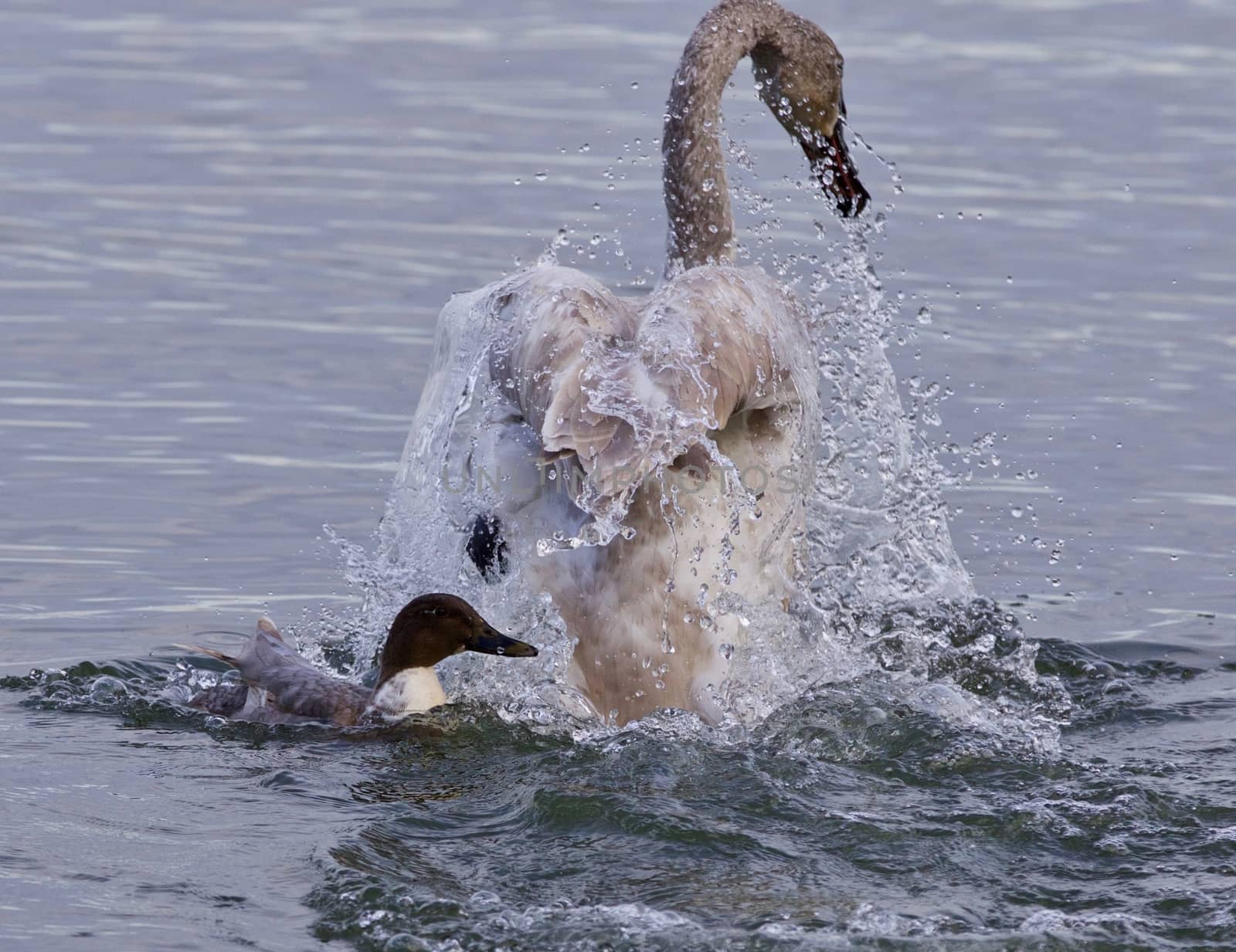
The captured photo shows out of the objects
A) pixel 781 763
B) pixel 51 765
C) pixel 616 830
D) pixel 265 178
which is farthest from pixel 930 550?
pixel 265 178

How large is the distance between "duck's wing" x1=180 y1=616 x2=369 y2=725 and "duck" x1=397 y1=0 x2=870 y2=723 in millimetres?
593

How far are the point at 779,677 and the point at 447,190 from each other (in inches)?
241

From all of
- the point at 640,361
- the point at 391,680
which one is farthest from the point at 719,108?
the point at 391,680

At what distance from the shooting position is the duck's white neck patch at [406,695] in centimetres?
668

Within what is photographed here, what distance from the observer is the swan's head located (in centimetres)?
816

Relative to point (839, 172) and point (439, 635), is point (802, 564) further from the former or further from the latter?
point (839, 172)

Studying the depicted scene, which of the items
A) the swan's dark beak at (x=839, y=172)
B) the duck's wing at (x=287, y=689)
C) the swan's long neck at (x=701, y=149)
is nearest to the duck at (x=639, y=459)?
the duck's wing at (x=287, y=689)

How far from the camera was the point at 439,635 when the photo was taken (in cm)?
675

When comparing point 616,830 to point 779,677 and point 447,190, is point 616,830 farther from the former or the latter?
point 447,190

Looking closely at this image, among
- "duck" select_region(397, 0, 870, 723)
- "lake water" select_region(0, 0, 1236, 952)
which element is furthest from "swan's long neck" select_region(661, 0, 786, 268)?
"lake water" select_region(0, 0, 1236, 952)

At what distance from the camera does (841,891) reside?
5199mm

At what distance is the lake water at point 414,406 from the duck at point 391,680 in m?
0.11

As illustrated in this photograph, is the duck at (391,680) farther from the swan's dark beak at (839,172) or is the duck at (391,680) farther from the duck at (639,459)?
the swan's dark beak at (839,172)

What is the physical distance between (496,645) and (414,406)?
3268 millimetres
